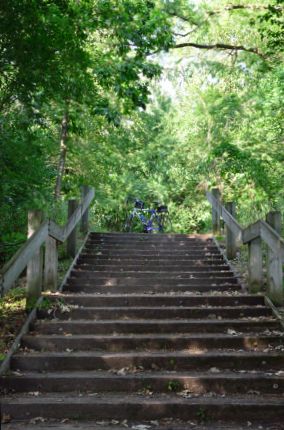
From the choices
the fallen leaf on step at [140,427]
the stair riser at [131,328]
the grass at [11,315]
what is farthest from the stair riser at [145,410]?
the stair riser at [131,328]

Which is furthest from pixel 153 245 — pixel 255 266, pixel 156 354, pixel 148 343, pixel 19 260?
pixel 19 260

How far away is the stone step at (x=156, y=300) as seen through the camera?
264 inches

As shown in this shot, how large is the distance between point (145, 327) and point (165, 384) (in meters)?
1.21

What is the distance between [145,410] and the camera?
4.30 m

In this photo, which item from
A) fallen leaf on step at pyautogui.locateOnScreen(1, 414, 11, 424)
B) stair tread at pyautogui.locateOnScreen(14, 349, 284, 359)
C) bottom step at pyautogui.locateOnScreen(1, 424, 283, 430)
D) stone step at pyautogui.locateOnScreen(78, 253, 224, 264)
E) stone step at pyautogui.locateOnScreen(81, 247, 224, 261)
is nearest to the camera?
bottom step at pyautogui.locateOnScreen(1, 424, 283, 430)

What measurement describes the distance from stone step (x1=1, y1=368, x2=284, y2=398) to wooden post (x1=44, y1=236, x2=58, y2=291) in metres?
2.32

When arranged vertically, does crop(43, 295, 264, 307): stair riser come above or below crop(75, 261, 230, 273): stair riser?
below

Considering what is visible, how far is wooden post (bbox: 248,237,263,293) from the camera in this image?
6.97m

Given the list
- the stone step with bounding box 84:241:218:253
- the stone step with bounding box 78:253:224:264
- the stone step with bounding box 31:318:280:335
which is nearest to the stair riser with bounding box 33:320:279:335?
the stone step with bounding box 31:318:280:335

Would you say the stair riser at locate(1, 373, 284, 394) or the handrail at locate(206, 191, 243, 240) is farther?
the handrail at locate(206, 191, 243, 240)

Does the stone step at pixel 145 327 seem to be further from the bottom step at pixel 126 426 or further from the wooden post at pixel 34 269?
the bottom step at pixel 126 426

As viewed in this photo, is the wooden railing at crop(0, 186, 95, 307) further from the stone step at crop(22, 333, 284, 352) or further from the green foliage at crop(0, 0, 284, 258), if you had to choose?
the stone step at crop(22, 333, 284, 352)

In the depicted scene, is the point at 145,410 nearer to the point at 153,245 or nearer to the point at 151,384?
the point at 151,384

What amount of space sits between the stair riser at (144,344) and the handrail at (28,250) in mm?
946
